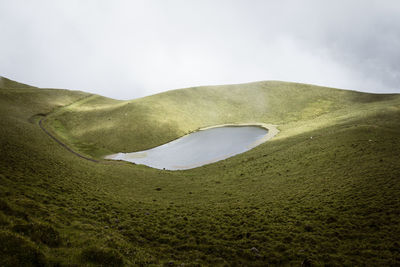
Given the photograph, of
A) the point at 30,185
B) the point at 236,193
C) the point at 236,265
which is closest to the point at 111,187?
the point at 30,185

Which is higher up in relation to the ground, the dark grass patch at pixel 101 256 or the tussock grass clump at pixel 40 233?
the tussock grass clump at pixel 40 233

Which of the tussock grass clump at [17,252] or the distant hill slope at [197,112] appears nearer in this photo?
the tussock grass clump at [17,252]

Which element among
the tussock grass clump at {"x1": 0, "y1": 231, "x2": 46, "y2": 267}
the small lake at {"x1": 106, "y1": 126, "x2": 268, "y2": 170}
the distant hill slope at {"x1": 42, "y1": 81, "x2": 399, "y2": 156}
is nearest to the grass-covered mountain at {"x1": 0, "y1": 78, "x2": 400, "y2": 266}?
the tussock grass clump at {"x1": 0, "y1": 231, "x2": 46, "y2": 267}

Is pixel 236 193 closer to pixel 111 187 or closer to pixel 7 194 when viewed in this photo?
pixel 111 187

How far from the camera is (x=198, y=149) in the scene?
154ft

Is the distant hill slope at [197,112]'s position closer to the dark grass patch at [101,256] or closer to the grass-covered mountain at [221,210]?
the grass-covered mountain at [221,210]

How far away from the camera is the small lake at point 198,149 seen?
39.2 meters

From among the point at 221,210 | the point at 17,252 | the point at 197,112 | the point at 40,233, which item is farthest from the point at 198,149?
the point at 17,252

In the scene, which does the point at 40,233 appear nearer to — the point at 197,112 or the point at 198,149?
the point at 198,149

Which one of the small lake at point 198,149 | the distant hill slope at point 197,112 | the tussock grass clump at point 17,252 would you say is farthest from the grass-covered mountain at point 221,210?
A: the distant hill slope at point 197,112

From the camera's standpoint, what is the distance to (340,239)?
10.2 metres

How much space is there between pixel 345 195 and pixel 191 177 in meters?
19.3

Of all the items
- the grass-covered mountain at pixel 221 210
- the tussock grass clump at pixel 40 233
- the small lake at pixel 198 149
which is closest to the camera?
the tussock grass clump at pixel 40 233

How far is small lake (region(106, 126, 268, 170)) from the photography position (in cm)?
3924
